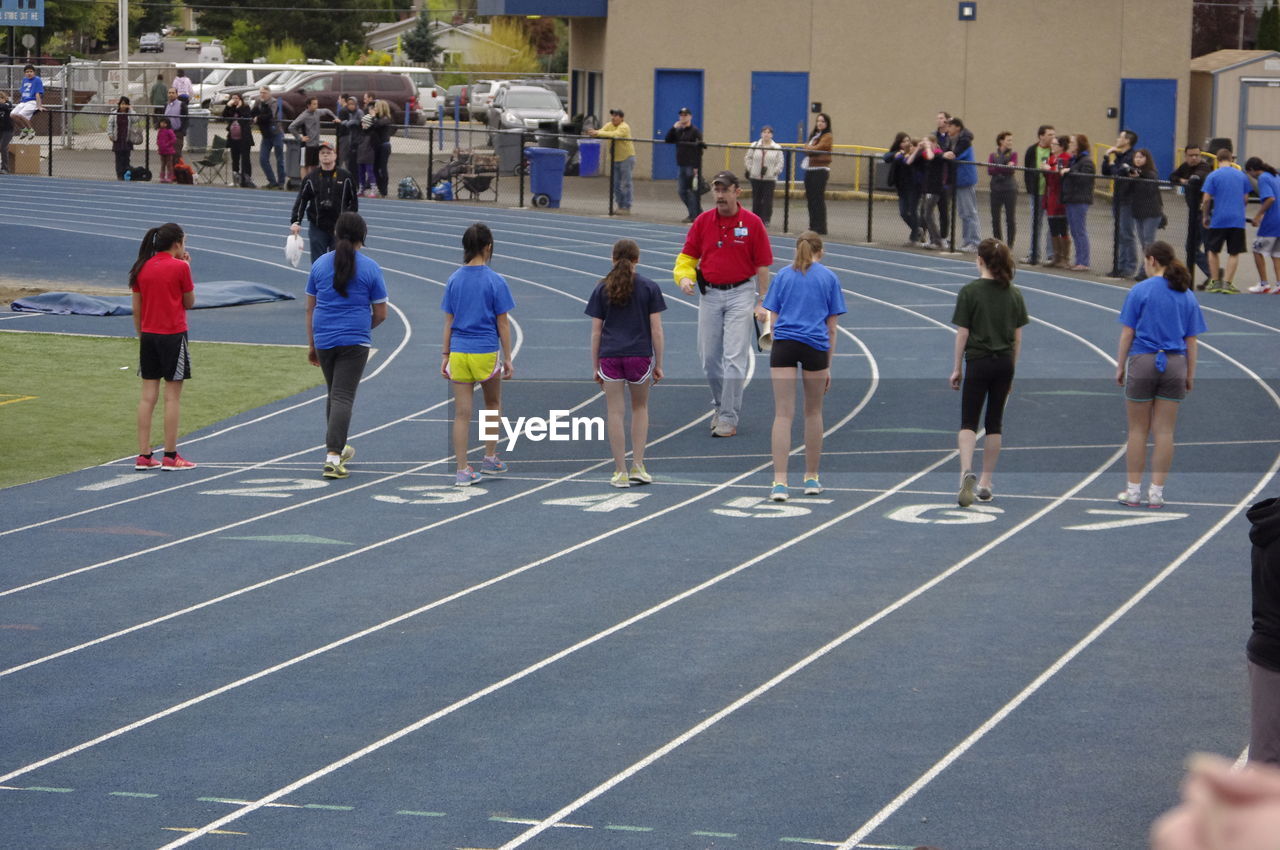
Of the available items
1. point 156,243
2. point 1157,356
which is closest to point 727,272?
point 1157,356

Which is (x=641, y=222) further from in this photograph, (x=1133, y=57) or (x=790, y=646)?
(x=790, y=646)

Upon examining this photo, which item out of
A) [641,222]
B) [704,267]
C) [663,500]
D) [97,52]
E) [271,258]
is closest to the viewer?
[663,500]

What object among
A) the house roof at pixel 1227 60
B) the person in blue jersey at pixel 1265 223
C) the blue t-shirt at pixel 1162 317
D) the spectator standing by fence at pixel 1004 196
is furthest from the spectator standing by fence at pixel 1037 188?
the house roof at pixel 1227 60

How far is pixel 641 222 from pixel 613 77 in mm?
9668

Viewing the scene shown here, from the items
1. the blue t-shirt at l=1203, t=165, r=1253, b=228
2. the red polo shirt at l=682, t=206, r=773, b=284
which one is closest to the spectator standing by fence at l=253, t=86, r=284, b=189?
the blue t-shirt at l=1203, t=165, r=1253, b=228

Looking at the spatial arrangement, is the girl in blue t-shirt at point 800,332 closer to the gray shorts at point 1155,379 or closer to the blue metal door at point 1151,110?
the gray shorts at point 1155,379

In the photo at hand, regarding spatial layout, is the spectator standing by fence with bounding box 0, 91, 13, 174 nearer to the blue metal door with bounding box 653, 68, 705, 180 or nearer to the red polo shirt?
the blue metal door with bounding box 653, 68, 705, 180

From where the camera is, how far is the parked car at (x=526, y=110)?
158 ft

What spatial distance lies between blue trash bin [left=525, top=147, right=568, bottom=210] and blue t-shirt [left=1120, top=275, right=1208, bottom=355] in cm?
2257

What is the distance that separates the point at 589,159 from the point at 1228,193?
741 inches

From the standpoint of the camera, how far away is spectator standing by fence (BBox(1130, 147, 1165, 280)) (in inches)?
931

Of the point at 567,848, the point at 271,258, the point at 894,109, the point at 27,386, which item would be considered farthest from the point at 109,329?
the point at 894,109

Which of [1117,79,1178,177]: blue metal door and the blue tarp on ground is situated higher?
[1117,79,1178,177]: blue metal door

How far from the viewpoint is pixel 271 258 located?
2636 centimetres
